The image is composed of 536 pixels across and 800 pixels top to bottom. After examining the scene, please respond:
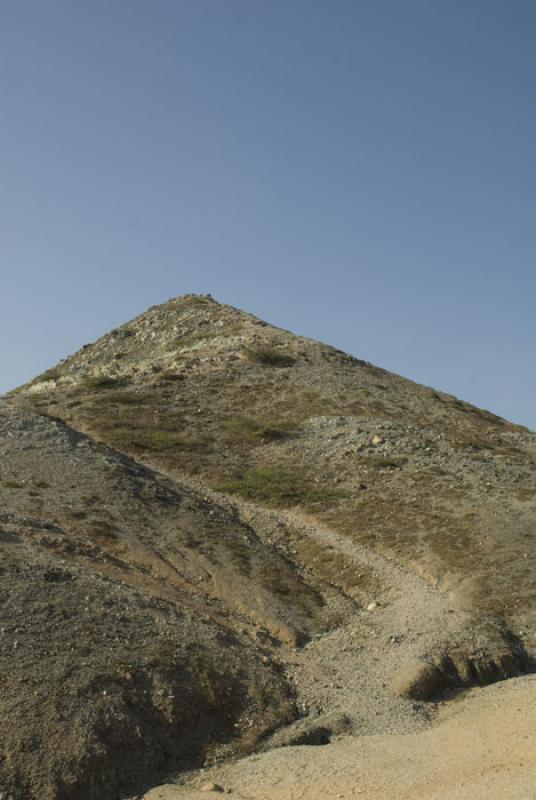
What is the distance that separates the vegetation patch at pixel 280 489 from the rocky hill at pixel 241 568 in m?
0.17

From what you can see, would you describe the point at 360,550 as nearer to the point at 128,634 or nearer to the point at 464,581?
the point at 464,581

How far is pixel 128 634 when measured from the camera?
25281mm

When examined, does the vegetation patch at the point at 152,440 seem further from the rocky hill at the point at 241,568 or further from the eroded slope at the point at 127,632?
the eroded slope at the point at 127,632

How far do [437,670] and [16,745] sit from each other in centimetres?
1430

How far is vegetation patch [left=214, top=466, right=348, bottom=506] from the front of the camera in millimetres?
46000

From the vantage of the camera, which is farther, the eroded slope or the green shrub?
the green shrub

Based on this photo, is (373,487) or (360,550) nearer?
(360,550)

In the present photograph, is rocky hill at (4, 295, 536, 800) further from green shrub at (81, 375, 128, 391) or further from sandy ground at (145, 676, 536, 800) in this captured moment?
sandy ground at (145, 676, 536, 800)

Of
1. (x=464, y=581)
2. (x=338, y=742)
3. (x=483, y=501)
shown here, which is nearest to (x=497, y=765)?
(x=338, y=742)

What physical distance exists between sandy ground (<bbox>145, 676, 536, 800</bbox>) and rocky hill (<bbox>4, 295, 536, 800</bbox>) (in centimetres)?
110

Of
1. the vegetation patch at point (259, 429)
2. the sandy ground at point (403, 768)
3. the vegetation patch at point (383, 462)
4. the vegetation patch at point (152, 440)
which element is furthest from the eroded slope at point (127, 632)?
the vegetation patch at point (259, 429)

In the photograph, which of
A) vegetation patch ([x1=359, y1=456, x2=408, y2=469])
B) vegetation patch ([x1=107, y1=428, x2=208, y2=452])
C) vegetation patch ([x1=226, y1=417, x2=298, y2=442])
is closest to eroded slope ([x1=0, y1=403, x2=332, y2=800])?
vegetation patch ([x1=359, y1=456, x2=408, y2=469])

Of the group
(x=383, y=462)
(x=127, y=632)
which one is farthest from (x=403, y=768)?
(x=383, y=462)

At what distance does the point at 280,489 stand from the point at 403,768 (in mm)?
27071
